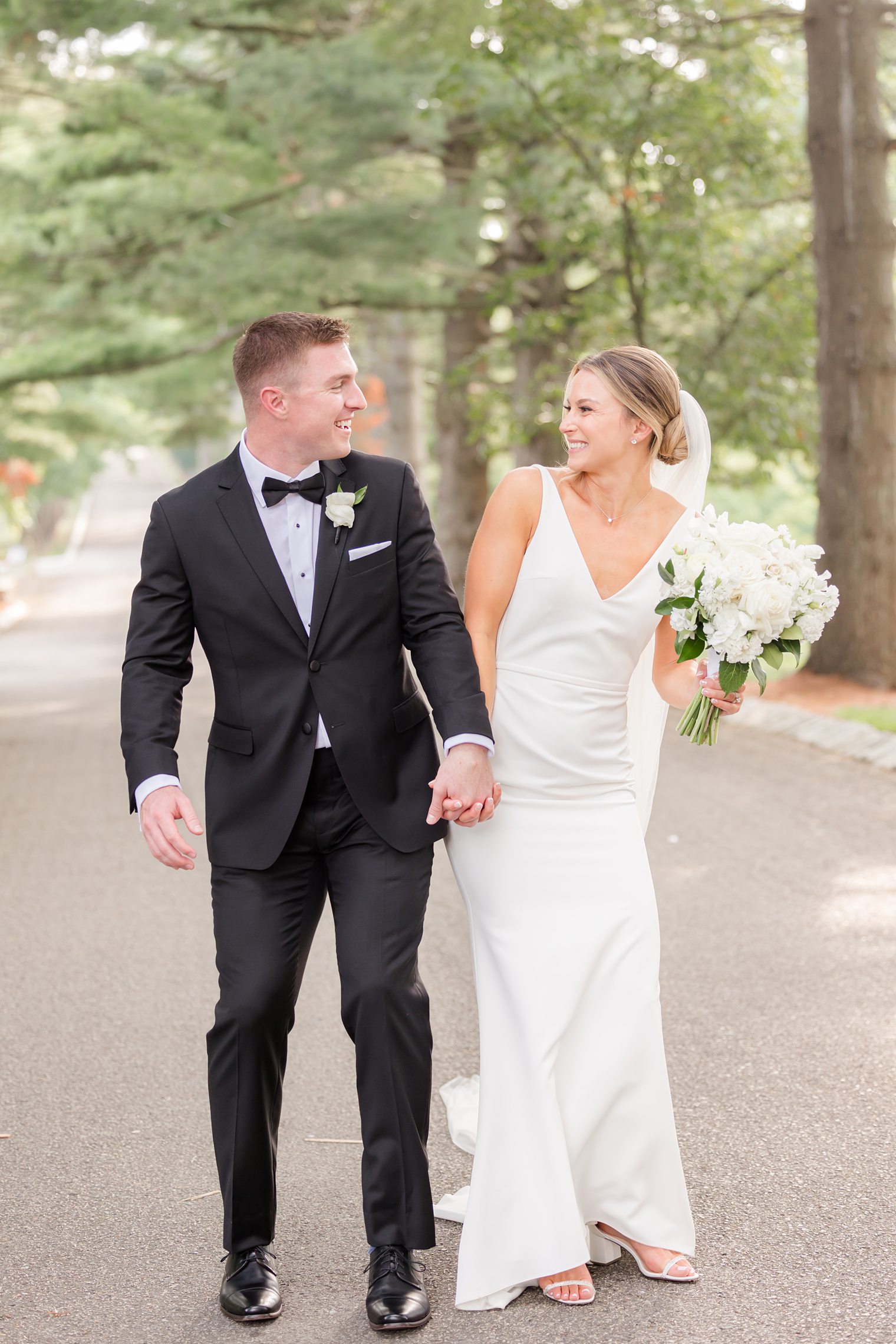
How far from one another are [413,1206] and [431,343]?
33.7 m

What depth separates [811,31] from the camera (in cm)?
1349

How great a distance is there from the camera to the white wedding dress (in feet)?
12.0

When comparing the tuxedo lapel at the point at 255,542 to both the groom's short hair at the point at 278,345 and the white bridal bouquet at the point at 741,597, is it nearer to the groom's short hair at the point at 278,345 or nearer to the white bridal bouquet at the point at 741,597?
the groom's short hair at the point at 278,345

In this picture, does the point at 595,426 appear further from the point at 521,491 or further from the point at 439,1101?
the point at 439,1101

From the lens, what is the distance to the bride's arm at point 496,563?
3.96 meters

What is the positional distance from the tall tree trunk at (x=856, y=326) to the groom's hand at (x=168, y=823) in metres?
10.5

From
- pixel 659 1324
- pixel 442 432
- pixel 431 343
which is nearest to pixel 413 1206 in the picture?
pixel 659 1324

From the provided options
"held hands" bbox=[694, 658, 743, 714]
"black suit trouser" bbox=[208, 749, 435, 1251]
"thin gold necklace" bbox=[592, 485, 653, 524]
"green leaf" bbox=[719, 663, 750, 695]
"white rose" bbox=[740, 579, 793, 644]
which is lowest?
"black suit trouser" bbox=[208, 749, 435, 1251]

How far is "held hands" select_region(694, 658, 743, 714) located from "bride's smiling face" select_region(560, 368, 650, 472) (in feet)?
2.01

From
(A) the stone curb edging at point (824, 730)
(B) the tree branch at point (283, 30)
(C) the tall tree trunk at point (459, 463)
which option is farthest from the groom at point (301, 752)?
(C) the tall tree trunk at point (459, 463)

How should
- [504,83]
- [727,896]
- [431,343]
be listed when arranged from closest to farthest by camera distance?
[727,896] < [504,83] < [431,343]

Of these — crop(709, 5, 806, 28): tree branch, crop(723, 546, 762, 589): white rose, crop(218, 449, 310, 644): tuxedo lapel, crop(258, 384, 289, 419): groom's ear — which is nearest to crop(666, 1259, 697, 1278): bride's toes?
crop(723, 546, 762, 589): white rose

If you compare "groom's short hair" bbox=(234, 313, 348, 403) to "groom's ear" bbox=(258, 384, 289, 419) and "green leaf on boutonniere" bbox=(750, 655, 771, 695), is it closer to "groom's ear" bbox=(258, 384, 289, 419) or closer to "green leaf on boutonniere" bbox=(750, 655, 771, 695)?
"groom's ear" bbox=(258, 384, 289, 419)

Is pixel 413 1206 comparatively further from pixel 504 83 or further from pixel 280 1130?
pixel 504 83
